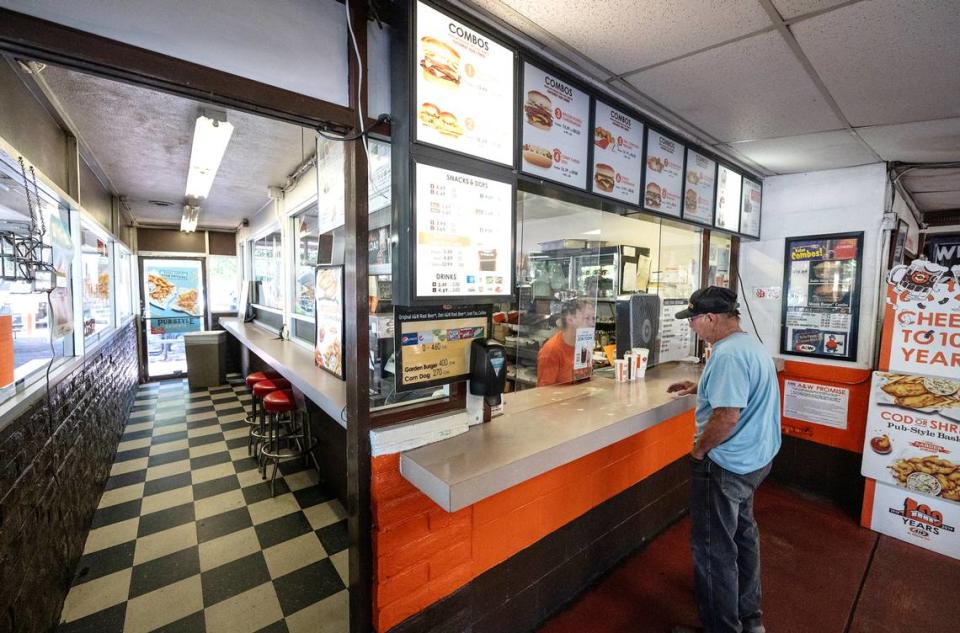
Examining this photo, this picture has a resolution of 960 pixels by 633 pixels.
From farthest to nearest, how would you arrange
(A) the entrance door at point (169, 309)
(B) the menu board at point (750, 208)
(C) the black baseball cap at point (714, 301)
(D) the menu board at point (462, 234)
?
(A) the entrance door at point (169, 309)
(B) the menu board at point (750, 208)
(C) the black baseball cap at point (714, 301)
(D) the menu board at point (462, 234)

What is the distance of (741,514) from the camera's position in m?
2.12

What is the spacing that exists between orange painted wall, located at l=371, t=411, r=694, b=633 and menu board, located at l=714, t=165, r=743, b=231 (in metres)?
2.35

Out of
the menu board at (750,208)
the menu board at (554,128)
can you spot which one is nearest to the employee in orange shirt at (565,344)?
the menu board at (554,128)

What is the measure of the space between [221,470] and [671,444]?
3.92m

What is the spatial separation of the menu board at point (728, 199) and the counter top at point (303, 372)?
10.6 feet

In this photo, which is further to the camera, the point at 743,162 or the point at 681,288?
the point at 681,288

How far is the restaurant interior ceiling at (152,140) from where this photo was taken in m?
2.51

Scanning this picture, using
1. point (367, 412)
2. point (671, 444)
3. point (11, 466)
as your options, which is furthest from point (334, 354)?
point (671, 444)

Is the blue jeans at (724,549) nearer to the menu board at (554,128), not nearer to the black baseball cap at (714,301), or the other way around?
the black baseball cap at (714,301)

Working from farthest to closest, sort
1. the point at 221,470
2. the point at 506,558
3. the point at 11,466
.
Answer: the point at 221,470, the point at 506,558, the point at 11,466

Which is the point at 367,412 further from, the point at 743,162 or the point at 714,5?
the point at 743,162

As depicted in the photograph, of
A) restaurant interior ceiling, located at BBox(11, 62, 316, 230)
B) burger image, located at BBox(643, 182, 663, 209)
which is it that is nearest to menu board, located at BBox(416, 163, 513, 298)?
burger image, located at BBox(643, 182, 663, 209)

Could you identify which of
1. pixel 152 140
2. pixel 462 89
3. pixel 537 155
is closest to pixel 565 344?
pixel 537 155

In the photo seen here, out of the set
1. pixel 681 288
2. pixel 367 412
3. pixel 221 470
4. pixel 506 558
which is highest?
pixel 681 288
